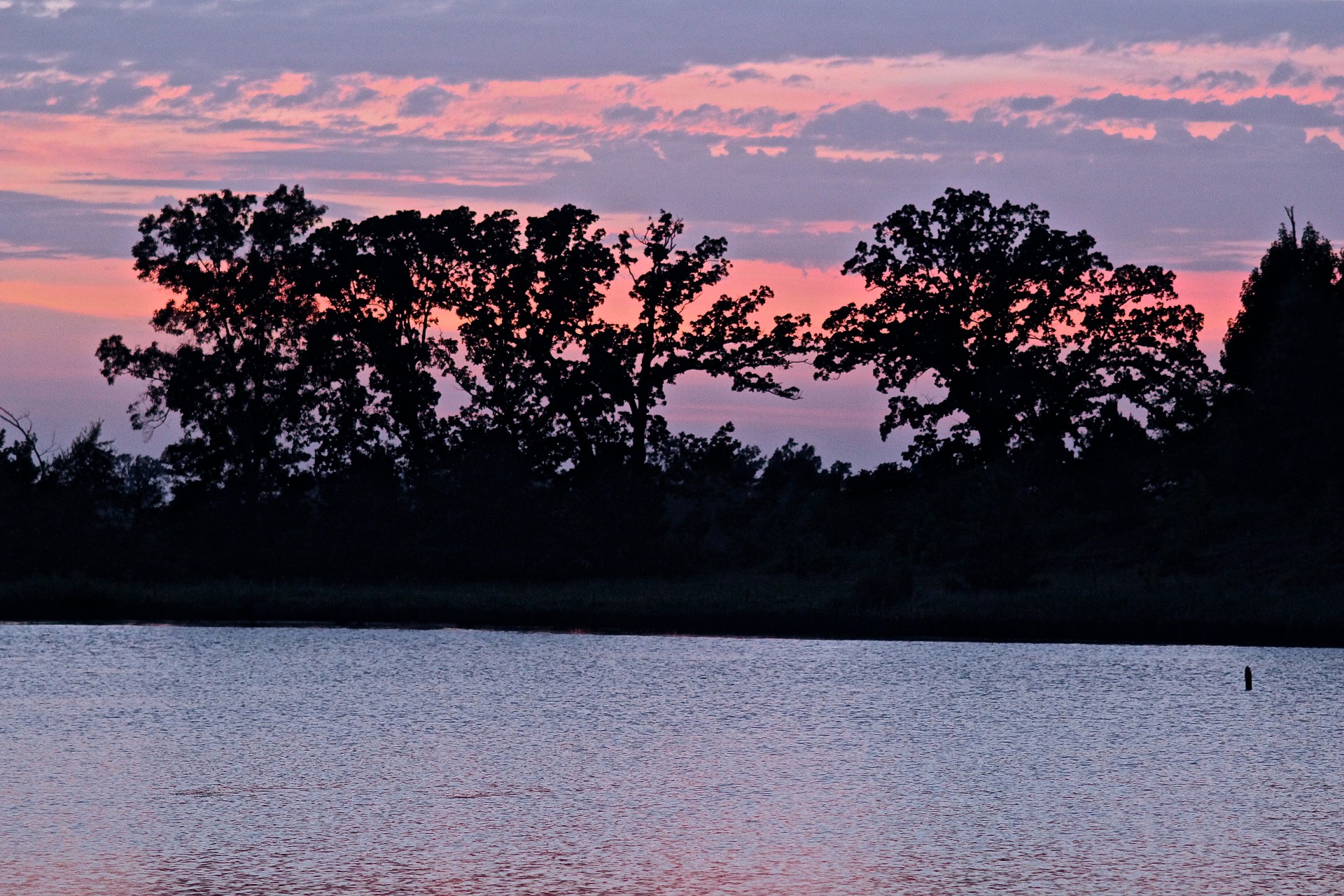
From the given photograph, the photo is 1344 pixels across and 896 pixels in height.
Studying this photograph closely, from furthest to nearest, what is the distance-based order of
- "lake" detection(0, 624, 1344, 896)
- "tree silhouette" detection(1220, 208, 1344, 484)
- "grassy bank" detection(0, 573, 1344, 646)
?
"tree silhouette" detection(1220, 208, 1344, 484) < "grassy bank" detection(0, 573, 1344, 646) < "lake" detection(0, 624, 1344, 896)

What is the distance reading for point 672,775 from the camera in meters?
26.0

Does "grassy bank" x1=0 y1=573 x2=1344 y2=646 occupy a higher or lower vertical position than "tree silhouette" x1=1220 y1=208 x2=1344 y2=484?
lower

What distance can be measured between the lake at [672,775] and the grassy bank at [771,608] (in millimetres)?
4447

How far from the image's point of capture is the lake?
1862cm

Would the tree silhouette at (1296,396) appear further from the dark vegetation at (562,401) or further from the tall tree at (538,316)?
the tall tree at (538,316)

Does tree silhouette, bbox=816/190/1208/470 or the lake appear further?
tree silhouette, bbox=816/190/1208/470

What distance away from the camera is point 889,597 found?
56.9m

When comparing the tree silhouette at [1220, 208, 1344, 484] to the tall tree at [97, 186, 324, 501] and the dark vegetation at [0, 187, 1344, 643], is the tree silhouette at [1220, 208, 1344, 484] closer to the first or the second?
the dark vegetation at [0, 187, 1344, 643]

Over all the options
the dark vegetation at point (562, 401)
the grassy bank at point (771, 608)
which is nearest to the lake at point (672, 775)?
the grassy bank at point (771, 608)

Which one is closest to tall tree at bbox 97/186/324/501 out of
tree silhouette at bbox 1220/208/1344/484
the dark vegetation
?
the dark vegetation

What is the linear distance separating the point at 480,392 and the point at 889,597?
23651mm

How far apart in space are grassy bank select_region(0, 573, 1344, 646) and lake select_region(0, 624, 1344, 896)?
4447 mm

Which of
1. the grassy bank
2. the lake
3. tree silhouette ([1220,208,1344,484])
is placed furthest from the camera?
tree silhouette ([1220,208,1344,484])

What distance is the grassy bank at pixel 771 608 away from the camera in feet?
165
